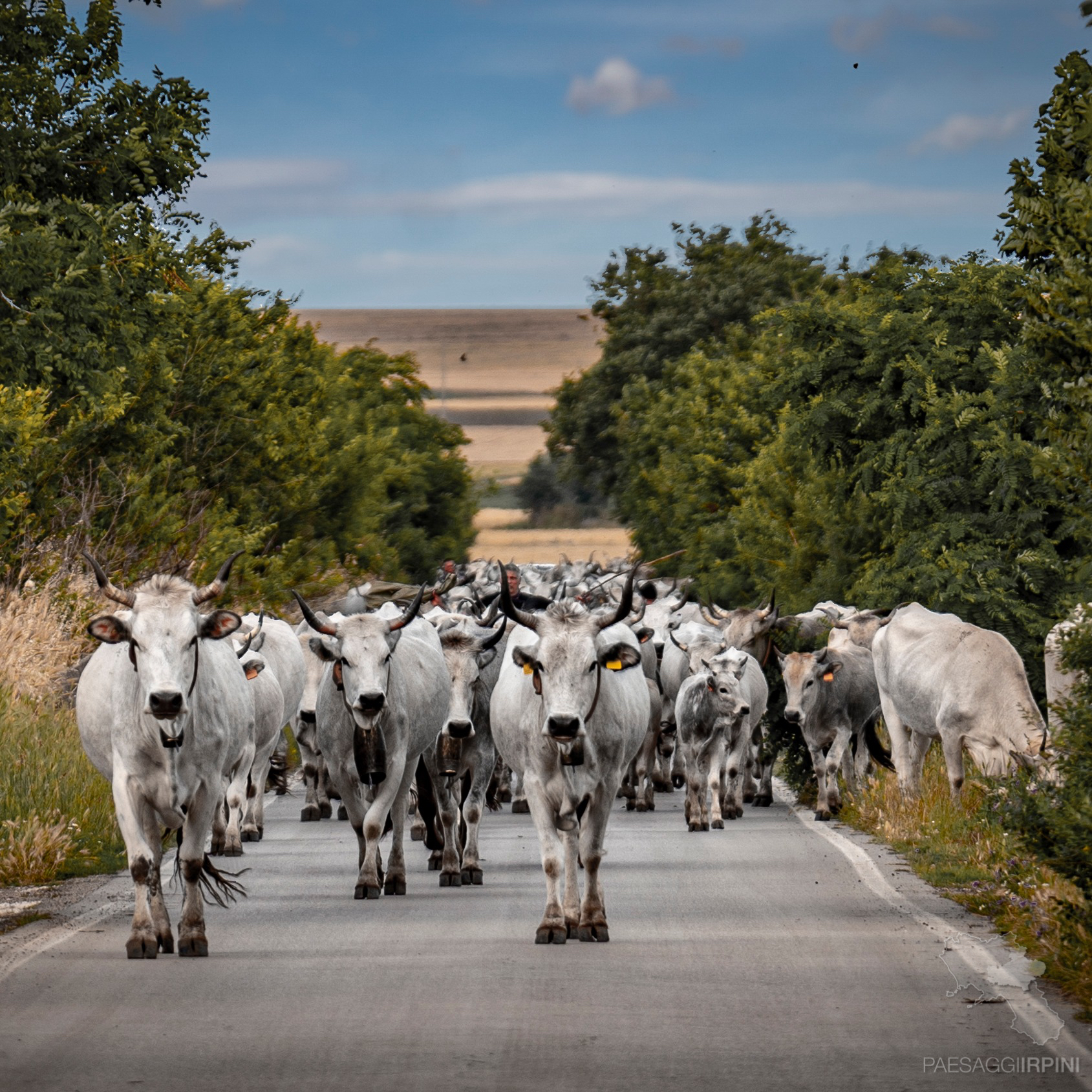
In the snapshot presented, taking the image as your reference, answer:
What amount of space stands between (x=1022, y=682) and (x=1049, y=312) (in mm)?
8191

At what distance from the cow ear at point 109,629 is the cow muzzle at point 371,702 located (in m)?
3.10

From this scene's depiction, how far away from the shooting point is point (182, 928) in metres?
12.4

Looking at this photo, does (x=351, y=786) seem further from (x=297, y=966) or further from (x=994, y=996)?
(x=994, y=996)

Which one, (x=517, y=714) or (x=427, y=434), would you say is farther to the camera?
(x=427, y=434)

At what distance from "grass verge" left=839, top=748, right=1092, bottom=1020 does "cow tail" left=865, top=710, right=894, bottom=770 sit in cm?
25

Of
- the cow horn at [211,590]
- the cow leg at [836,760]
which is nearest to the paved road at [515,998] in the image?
the cow horn at [211,590]

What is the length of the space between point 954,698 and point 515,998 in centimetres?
961

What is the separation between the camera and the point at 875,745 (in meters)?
24.4

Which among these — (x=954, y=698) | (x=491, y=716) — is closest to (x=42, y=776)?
(x=491, y=716)

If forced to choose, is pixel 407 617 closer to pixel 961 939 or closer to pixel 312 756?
pixel 961 939

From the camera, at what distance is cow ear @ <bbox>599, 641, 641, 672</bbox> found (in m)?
13.3

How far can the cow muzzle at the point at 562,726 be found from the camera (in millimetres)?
12586

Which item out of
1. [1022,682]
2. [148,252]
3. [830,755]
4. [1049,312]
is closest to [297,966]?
[1049,312]

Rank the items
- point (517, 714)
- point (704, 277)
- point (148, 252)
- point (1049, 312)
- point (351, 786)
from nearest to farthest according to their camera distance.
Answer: point (1049, 312) < point (517, 714) < point (351, 786) < point (148, 252) < point (704, 277)
